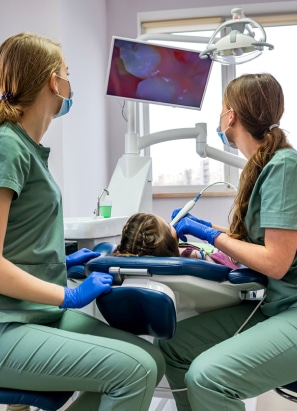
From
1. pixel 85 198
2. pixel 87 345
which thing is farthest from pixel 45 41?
pixel 85 198

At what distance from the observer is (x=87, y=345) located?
2.96 feet

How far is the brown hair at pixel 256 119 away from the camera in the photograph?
1.21m

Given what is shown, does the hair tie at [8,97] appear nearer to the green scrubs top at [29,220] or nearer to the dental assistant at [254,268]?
the green scrubs top at [29,220]

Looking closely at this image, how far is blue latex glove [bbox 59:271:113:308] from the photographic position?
954 mm

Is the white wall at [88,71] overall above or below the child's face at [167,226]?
above

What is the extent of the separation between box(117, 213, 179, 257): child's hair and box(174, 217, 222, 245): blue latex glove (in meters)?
0.08

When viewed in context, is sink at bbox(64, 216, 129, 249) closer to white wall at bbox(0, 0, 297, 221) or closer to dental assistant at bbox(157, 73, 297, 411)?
dental assistant at bbox(157, 73, 297, 411)

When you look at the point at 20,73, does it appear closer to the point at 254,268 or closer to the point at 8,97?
the point at 8,97

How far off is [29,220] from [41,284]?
0.15 meters

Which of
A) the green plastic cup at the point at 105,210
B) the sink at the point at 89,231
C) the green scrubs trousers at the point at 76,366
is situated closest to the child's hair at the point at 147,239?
the sink at the point at 89,231

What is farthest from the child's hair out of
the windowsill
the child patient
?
the windowsill

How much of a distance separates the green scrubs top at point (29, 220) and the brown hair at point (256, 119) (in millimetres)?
529

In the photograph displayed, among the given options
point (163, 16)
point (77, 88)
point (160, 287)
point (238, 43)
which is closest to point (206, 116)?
point (163, 16)

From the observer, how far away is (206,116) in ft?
11.1
